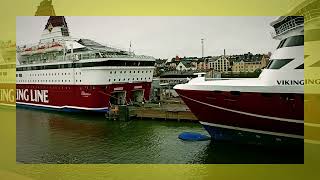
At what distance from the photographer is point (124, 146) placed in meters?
4.36

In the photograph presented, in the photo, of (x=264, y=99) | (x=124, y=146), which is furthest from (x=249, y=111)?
(x=124, y=146)

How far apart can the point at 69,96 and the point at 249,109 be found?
11.0 ft

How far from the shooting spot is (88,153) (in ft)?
13.5

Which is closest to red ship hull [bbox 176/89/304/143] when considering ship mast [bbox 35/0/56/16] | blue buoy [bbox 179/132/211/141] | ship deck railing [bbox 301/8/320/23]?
blue buoy [bbox 179/132/211/141]

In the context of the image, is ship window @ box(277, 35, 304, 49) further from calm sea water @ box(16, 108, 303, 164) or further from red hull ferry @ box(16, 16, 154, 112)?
red hull ferry @ box(16, 16, 154, 112)

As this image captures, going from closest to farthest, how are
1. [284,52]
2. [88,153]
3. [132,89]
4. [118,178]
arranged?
[118,178], [284,52], [88,153], [132,89]

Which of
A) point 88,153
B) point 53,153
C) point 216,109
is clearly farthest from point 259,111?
point 53,153

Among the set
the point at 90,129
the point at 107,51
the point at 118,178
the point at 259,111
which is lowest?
the point at 118,178

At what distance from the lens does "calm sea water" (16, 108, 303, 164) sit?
3939mm

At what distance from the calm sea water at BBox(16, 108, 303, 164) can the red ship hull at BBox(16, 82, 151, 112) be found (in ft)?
1.42

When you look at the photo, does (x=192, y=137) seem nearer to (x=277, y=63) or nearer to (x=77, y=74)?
(x=277, y=63)

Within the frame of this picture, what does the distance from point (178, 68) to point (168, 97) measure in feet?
Result: 2.23

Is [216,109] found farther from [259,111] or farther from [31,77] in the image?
[31,77]

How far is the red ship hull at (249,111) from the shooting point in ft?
12.4
